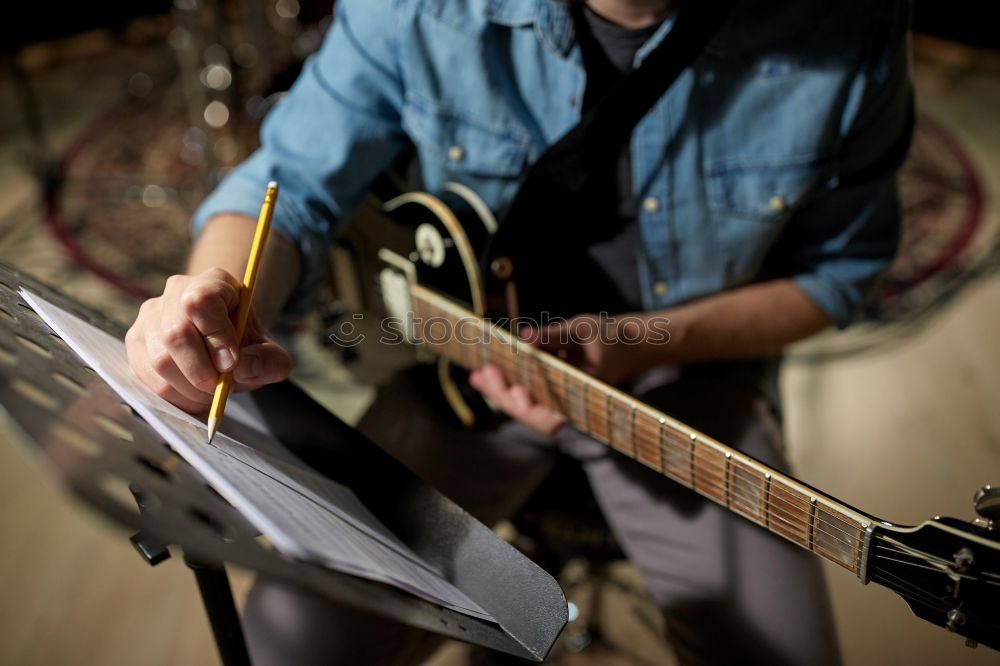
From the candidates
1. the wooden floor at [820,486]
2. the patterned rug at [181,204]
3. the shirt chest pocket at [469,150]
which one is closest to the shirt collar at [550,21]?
the shirt chest pocket at [469,150]

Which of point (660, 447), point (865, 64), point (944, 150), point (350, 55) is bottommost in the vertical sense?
point (944, 150)

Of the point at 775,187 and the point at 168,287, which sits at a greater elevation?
the point at 168,287

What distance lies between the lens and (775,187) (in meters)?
0.82

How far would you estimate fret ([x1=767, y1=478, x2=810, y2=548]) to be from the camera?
577 millimetres

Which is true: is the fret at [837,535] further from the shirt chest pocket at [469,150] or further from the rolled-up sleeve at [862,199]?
the shirt chest pocket at [469,150]

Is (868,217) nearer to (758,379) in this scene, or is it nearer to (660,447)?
(758,379)

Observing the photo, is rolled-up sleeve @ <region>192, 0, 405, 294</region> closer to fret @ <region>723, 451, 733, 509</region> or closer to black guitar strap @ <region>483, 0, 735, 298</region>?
black guitar strap @ <region>483, 0, 735, 298</region>

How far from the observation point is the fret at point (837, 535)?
547 mm

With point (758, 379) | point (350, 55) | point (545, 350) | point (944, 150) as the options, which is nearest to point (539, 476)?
point (545, 350)

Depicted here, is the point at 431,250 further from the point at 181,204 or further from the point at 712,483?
the point at 181,204

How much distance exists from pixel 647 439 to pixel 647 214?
0.27 meters

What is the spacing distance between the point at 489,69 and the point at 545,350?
30 centimetres

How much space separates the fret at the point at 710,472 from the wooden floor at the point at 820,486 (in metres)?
0.23

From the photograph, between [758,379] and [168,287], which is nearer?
[168,287]
